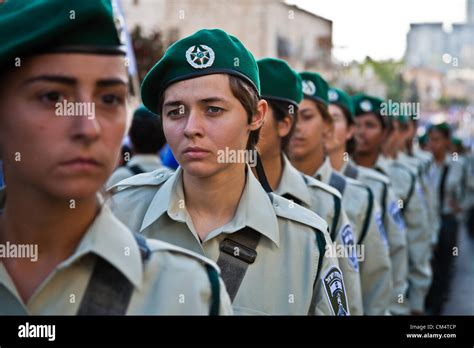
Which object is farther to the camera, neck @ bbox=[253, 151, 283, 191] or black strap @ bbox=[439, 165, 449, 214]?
black strap @ bbox=[439, 165, 449, 214]

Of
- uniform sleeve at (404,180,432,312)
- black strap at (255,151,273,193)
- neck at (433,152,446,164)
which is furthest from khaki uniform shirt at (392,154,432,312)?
neck at (433,152,446,164)

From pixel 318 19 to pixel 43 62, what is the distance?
1.76 metres

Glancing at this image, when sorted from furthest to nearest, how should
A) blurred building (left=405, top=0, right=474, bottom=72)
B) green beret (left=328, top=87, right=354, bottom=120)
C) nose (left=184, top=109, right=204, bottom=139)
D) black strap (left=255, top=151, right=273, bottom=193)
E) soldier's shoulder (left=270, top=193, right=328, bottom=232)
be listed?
green beret (left=328, top=87, right=354, bottom=120), blurred building (left=405, top=0, right=474, bottom=72), black strap (left=255, top=151, right=273, bottom=193), soldier's shoulder (left=270, top=193, right=328, bottom=232), nose (left=184, top=109, right=204, bottom=139)

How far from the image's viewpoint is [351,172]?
536 centimetres

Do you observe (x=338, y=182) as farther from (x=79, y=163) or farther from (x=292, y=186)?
(x=79, y=163)

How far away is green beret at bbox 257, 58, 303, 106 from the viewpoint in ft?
11.8

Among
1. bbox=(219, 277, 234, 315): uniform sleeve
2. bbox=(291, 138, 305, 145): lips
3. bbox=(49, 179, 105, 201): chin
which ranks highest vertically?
bbox=(291, 138, 305, 145): lips

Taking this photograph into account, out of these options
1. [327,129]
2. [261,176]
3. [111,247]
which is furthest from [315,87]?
[111,247]

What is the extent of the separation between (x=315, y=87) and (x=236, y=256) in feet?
6.35

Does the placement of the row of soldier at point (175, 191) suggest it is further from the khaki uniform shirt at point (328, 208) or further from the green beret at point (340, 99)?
the green beret at point (340, 99)

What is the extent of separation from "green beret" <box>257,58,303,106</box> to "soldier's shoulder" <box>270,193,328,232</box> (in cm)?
81

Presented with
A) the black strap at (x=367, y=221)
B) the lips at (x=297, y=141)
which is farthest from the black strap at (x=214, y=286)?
the black strap at (x=367, y=221)

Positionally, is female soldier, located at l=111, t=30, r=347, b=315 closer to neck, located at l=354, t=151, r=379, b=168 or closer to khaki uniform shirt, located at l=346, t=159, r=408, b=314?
khaki uniform shirt, located at l=346, t=159, r=408, b=314
